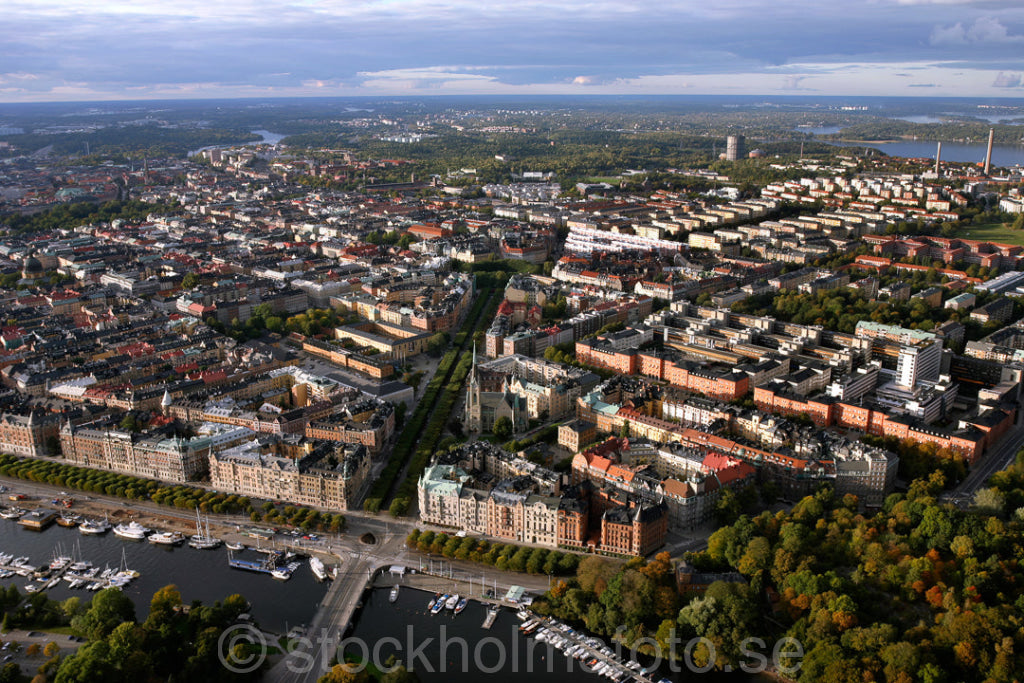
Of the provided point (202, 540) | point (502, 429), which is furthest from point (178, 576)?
point (502, 429)

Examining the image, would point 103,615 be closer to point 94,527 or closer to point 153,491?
point 94,527

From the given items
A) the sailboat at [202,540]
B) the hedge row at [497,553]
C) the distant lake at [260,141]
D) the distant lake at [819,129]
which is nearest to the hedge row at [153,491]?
the sailboat at [202,540]

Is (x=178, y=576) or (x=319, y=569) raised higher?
(x=319, y=569)

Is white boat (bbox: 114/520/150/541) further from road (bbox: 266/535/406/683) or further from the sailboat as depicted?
road (bbox: 266/535/406/683)

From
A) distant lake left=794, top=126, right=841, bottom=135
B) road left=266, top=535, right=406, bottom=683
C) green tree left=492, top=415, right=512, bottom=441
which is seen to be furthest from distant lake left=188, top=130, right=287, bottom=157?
road left=266, top=535, right=406, bottom=683

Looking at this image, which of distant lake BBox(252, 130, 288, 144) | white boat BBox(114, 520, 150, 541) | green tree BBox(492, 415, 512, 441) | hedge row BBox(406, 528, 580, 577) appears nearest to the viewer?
hedge row BBox(406, 528, 580, 577)

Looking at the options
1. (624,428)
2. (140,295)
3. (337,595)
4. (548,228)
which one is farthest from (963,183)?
(337,595)

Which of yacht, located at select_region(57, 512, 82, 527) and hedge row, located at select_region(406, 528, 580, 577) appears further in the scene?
yacht, located at select_region(57, 512, 82, 527)
